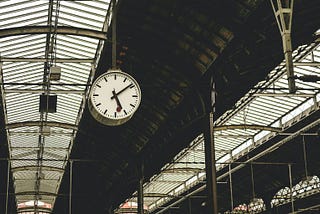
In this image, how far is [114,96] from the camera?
11797mm

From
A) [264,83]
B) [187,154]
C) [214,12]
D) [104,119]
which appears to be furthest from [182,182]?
[104,119]

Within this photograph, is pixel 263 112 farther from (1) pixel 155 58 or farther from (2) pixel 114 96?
(2) pixel 114 96

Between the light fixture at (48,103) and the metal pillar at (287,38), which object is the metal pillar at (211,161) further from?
the metal pillar at (287,38)

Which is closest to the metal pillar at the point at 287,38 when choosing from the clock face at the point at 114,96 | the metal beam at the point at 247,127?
the clock face at the point at 114,96

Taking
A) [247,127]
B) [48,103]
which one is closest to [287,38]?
[48,103]

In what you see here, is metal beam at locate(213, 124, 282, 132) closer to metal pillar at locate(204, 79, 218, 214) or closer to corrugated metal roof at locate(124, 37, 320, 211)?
corrugated metal roof at locate(124, 37, 320, 211)

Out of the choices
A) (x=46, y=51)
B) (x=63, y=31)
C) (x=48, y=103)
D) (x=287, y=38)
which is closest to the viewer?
(x=287, y=38)

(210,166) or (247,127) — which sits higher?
(247,127)

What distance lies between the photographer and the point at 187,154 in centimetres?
3628

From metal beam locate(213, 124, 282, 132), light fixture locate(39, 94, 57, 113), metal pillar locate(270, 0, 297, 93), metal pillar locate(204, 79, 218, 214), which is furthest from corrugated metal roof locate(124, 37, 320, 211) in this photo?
light fixture locate(39, 94, 57, 113)

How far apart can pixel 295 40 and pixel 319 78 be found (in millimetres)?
6491

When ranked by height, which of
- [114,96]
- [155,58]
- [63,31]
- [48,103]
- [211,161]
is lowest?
[114,96]

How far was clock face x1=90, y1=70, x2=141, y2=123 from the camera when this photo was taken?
457 inches

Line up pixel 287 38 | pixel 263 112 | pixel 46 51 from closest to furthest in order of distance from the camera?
pixel 287 38 < pixel 46 51 < pixel 263 112
